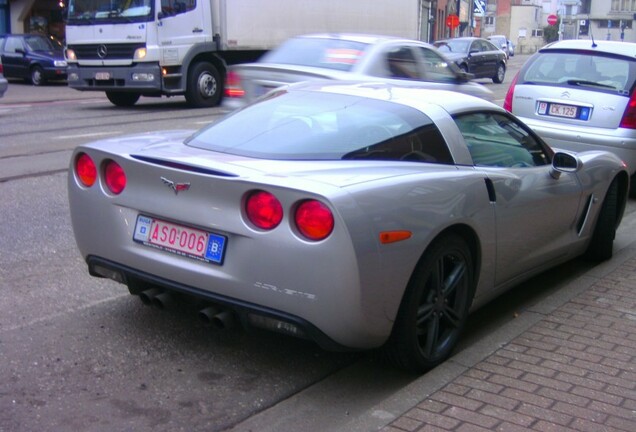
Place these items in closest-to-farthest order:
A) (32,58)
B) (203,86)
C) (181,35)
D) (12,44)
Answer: (181,35) → (203,86) → (32,58) → (12,44)

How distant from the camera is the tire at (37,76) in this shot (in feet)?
85.1

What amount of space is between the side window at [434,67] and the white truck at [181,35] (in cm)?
696

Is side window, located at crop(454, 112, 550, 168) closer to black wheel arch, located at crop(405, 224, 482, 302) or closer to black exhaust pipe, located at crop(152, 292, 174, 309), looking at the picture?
black wheel arch, located at crop(405, 224, 482, 302)

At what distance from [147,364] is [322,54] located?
248 inches

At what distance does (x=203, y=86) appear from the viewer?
1822 cm

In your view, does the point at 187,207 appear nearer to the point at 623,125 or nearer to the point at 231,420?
the point at 231,420

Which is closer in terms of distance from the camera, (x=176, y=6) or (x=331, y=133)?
(x=331, y=133)

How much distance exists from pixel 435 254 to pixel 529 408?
0.86 m

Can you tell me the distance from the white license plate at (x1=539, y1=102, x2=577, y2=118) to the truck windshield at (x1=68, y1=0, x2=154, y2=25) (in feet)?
30.6

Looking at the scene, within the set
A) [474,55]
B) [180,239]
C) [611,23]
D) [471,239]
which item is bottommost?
[611,23]

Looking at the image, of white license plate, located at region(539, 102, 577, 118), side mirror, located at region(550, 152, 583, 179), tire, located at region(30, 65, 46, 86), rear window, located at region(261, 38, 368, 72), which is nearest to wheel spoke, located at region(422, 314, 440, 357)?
side mirror, located at region(550, 152, 583, 179)

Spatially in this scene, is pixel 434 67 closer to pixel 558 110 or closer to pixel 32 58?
pixel 558 110

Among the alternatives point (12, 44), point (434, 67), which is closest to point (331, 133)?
point (434, 67)

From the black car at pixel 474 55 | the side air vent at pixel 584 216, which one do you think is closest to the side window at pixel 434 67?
the side air vent at pixel 584 216
